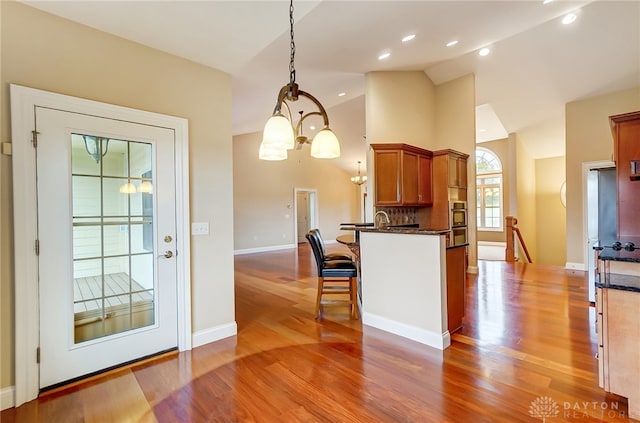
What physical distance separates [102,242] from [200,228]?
0.73m

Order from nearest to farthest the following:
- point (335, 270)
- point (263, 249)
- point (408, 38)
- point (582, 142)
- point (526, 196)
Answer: point (335, 270)
point (408, 38)
point (582, 142)
point (263, 249)
point (526, 196)

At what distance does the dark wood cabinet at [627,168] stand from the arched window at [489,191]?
24.2 ft

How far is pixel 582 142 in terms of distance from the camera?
18.4ft

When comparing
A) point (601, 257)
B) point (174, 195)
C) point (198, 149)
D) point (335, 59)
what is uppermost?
point (335, 59)

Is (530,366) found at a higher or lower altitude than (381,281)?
lower

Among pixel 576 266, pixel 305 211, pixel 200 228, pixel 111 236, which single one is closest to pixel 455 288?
pixel 200 228

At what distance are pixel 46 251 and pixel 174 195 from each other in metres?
0.91

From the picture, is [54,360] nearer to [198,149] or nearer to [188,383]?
[188,383]

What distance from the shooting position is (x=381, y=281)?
Result: 9.61 feet

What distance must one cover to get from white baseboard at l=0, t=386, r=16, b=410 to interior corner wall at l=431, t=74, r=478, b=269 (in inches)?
234

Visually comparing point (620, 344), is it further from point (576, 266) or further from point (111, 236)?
point (576, 266)

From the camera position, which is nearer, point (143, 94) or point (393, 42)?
point (143, 94)

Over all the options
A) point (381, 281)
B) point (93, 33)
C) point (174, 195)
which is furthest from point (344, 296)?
point (93, 33)

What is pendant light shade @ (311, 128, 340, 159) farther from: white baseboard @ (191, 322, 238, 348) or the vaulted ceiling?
white baseboard @ (191, 322, 238, 348)
